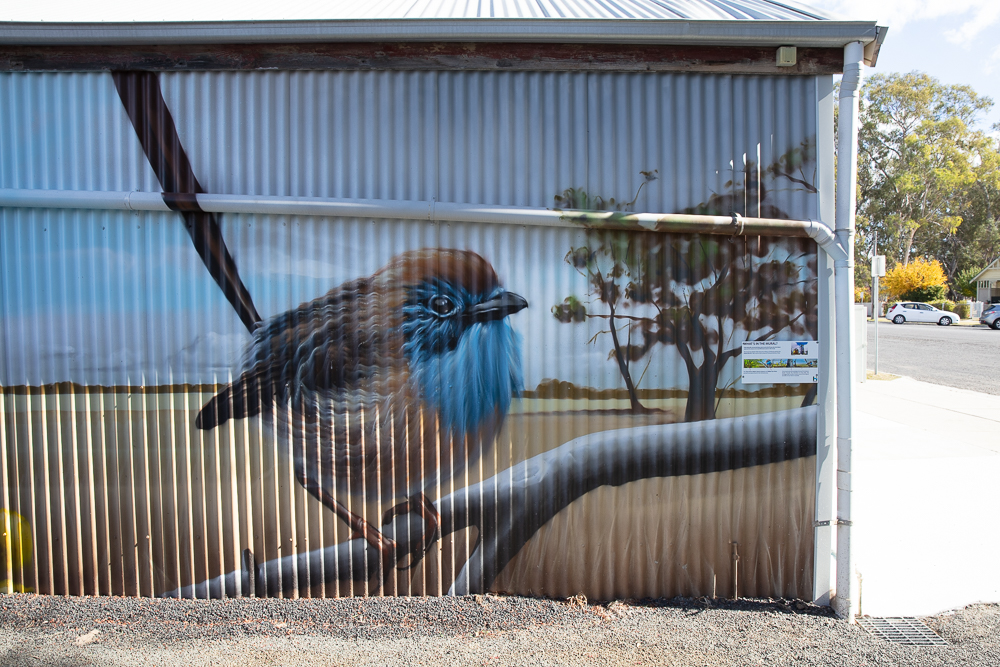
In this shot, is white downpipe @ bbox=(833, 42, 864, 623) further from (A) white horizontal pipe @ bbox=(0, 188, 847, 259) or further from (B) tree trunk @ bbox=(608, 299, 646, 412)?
(B) tree trunk @ bbox=(608, 299, 646, 412)

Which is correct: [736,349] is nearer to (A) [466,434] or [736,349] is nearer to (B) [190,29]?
(A) [466,434]

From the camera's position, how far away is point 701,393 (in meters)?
3.74

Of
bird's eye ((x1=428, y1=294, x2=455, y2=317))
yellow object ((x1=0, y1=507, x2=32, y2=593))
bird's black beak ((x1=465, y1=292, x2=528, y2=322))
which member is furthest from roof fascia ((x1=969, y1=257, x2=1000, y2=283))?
yellow object ((x1=0, y1=507, x2=32, y2=593))

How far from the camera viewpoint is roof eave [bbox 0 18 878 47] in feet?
11.4

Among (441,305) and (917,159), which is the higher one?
(917,159)

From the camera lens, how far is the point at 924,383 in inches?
484

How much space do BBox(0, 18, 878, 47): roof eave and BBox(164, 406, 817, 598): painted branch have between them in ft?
8.24

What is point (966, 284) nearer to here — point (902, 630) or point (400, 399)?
point (902, 630)

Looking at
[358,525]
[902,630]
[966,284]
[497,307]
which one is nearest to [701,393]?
[497,307]

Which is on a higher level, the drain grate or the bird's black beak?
the bird's black beak

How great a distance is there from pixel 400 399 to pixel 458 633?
59.6 inches

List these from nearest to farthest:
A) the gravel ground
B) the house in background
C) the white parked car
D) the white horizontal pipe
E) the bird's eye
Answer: the gravel ground < the white horizontal pipe < the bird's eye < the white parked car < the house in background

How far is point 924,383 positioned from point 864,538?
10.3 meters

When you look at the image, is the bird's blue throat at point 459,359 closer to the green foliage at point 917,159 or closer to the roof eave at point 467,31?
the roof eave at point 467,31
